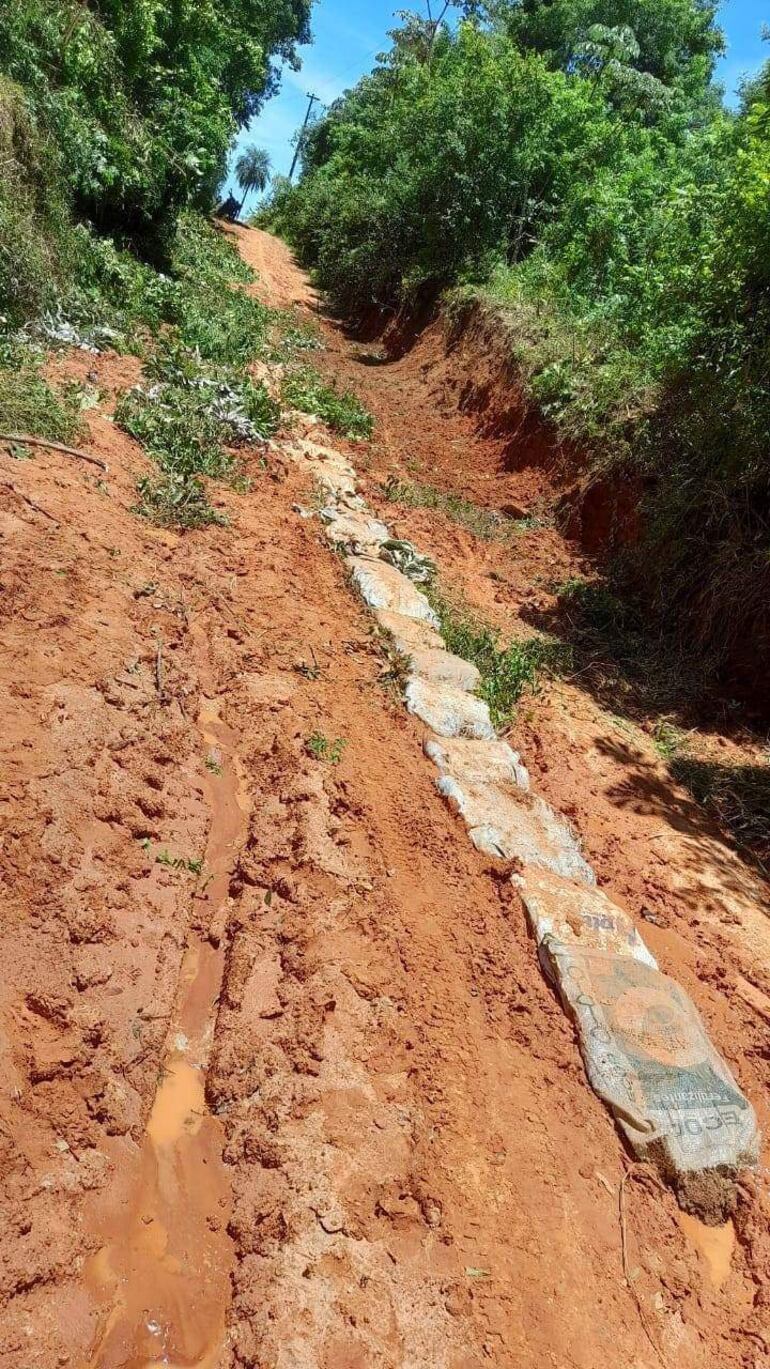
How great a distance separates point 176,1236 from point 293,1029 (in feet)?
2.19

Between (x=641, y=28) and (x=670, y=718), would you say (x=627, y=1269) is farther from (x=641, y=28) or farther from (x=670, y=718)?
(x=641, y=28)

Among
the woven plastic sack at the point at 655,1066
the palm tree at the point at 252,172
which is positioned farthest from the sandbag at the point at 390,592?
the palm tree at the point at 252,172

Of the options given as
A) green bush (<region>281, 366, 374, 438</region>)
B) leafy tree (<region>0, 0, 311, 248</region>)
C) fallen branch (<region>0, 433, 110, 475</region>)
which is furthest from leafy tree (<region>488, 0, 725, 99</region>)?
fallen branch (<region>0, 433, 110, 475</region>)

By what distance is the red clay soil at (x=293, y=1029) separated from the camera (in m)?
2.00

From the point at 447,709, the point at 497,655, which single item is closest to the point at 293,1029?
the point at 447,709

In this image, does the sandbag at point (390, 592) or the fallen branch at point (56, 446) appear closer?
the fallen branch at point (56, 446)

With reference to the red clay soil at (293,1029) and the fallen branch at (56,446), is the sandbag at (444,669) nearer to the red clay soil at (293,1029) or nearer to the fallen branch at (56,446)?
the red clay soil at (293,1029)

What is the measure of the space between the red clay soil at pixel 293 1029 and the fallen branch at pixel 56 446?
55cm

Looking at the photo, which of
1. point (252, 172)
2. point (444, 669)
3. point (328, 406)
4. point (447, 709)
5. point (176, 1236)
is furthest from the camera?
point (252, 172)

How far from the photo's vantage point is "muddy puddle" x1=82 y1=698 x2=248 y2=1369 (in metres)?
1.90

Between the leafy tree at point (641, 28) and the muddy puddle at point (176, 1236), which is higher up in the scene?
the leafy tree at point (641, 28)

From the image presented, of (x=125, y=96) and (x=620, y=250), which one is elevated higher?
(x=620, y=250)

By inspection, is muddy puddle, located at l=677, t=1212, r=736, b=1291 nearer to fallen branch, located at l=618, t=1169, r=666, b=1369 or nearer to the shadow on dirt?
fallen branch, located at l=618, t=1169, r=666, b=1369

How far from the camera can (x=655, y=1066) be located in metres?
2.71
